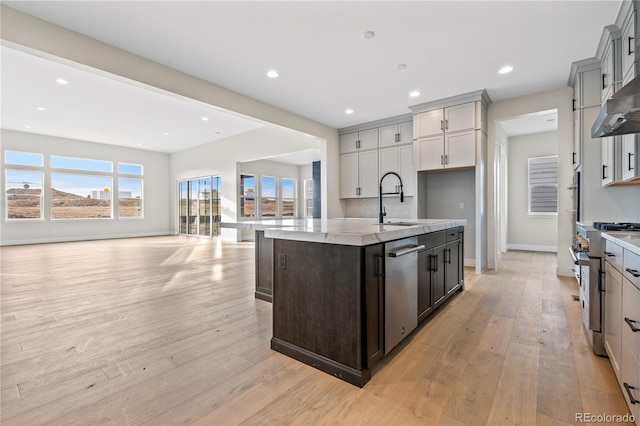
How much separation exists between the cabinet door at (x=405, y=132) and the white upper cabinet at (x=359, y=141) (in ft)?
1.83

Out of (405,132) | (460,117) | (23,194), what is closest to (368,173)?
(405,132)

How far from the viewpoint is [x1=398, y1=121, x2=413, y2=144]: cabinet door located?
587 cm

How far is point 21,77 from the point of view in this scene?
4.73 metres

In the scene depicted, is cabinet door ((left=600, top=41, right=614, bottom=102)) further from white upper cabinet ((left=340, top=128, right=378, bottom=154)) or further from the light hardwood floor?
white upper cabinet ((left=340, top=128, right=378, bottom=154))

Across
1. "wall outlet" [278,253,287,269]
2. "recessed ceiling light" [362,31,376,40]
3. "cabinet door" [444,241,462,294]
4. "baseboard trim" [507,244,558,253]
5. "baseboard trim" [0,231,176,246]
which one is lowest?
"baseboard trim" [507,244,558,253]

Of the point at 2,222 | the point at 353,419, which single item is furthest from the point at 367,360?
the point at 2,222

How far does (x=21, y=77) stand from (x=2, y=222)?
19.0ft

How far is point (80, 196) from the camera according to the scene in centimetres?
956

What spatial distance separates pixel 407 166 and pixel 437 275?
3.37 m

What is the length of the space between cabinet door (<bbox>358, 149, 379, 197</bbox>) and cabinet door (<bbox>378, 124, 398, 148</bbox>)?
24 centimetres

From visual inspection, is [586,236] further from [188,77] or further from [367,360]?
[188,77]

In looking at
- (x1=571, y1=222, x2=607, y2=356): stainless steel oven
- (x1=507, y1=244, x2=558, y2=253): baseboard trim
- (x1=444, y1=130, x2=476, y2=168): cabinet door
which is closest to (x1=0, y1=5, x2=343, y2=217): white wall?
(x1=444, y1=130, x2=476, y2=168): cabinet door

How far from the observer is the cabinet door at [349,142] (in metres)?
6.73

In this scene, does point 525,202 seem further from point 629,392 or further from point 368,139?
point 629,392
